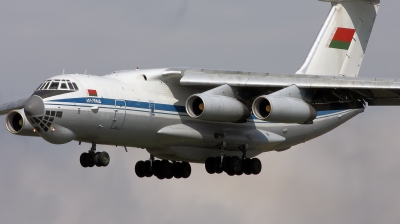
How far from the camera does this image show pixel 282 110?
17.9m

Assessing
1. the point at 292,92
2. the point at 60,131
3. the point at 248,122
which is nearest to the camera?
the point at 60,131

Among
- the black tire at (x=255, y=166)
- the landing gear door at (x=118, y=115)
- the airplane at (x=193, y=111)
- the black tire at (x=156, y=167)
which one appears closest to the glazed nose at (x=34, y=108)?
the airplane at (x=193, y=111)

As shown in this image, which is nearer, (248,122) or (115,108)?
(115,108)

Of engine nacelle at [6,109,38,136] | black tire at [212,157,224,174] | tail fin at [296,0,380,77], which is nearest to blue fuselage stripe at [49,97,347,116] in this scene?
engine nacelle at [6,109,38,136]

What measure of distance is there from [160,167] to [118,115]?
2851mm

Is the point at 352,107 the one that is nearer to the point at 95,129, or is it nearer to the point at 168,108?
the point at 168,108

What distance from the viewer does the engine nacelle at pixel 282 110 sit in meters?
17.8

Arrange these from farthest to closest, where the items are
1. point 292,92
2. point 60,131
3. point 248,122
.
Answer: point 248,122
point 292,92
point 60,131

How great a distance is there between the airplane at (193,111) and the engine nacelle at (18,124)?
0.06 ft

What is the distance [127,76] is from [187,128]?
151 cm

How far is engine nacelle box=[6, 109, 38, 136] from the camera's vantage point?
17906mm

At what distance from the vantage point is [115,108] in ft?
57.9

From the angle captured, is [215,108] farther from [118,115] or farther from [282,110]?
[118,115]

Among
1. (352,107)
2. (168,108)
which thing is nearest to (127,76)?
(168,108)
